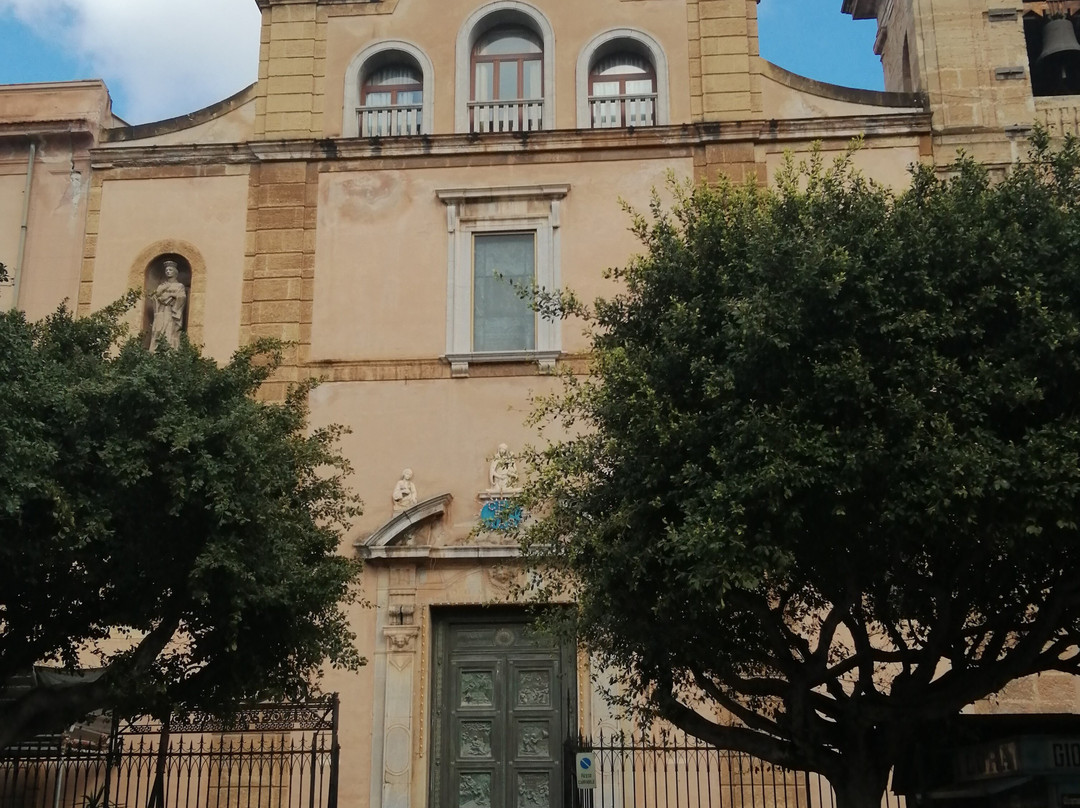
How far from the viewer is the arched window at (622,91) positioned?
1872cm

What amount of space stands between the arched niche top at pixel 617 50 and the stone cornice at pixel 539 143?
39 cm

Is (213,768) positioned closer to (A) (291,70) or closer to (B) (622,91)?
(A) (291,70)

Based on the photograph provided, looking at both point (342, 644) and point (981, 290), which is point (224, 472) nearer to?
point (342, 644)

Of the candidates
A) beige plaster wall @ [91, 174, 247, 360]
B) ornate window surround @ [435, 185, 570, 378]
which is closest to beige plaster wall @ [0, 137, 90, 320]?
beige plaster wall @ [91, 174, 247, 360]

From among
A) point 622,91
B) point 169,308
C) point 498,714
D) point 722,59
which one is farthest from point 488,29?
point 498,714

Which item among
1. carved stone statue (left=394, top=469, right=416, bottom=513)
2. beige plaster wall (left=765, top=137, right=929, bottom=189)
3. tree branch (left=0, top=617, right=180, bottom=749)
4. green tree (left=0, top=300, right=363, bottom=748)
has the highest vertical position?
beige plaster wall (left=765, top=137, right=929, bottom=189)

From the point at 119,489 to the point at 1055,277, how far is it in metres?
7.50

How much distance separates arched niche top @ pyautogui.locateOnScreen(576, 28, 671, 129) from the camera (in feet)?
61.1

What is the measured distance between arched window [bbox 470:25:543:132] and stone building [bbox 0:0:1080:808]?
0.03 m

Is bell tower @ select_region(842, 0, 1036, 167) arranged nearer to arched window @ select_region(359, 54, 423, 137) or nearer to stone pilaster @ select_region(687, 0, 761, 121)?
stone pilaster @ select_region(687, 0, 761, 121)

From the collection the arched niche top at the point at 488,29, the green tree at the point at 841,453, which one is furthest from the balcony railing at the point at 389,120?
the green tree at the point at 841,453

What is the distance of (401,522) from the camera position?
16.7 meters

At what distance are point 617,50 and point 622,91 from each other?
0.63 meters

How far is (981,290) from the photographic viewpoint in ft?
34.3
